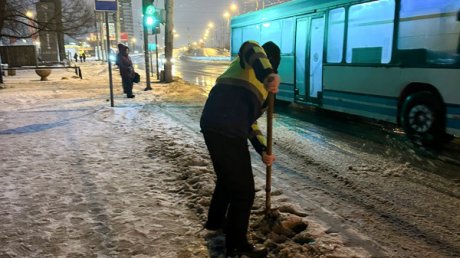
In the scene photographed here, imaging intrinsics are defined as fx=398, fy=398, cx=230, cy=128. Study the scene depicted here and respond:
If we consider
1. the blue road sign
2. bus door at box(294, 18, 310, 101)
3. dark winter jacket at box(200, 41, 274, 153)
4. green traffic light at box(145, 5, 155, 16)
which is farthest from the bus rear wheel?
green traffic light at box(145, 5, 155, 16)

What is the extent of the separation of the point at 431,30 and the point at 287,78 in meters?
4.89

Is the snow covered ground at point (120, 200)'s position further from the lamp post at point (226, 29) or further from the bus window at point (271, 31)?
the lamp post at point (226, 29)

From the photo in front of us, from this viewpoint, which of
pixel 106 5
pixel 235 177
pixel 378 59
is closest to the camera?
pixel 235 177

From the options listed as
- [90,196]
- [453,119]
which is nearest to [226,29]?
[453,119]

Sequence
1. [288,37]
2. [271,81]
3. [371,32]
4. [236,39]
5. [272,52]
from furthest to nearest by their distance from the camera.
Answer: [236,39] → [288,37] → [371,32] → [272,52] → [271,81]

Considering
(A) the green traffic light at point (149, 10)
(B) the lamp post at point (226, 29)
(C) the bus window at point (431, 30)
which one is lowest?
(C) the bus window at point (431, 30)

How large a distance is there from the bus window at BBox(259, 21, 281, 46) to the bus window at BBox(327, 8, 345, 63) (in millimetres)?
2360

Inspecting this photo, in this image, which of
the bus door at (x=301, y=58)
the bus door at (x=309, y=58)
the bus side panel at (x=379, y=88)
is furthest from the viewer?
the bus door at (x=301, y=58)

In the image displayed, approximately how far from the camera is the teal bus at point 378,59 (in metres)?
6.50

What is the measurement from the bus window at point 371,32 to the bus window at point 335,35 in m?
0.26

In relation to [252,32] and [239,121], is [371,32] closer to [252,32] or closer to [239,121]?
[252,32]

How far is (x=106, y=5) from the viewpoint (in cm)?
1045

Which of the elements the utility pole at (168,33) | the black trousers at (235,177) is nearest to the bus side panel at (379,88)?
the black trousers at (235,177)

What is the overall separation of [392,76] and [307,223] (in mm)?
4714
